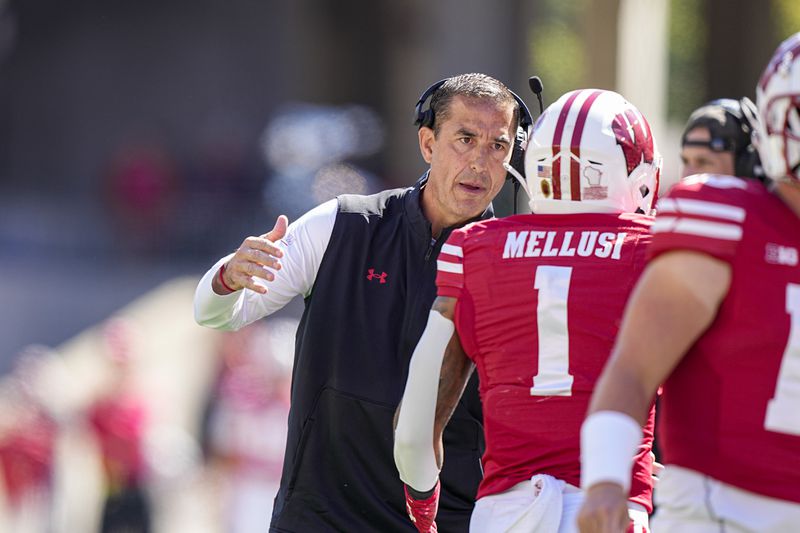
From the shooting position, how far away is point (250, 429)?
12555 mm

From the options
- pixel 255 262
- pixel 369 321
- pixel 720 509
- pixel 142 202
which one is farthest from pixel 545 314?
pixel 142 202

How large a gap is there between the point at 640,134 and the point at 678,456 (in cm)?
122

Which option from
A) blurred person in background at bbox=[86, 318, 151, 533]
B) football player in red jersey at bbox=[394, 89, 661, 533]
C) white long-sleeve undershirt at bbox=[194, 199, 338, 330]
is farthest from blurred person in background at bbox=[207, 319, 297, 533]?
football player in red jersey at bbox=[394, 89, 661, 533]

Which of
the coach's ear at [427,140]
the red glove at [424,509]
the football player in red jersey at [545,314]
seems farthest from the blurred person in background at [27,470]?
the football player in red jersey at [545,314]

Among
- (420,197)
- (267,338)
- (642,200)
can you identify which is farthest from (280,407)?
(642,200)

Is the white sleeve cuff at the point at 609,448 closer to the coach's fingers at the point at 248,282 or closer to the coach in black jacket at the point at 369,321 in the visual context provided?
the coach's fingers at the point at 248,282

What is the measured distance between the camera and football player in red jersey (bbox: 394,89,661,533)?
3771 mm

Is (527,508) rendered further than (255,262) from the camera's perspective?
No

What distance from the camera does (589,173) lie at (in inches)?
156

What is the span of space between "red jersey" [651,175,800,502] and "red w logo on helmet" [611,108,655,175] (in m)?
0.94

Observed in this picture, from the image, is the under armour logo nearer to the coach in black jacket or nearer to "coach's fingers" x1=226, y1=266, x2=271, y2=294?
the coach in black jacket

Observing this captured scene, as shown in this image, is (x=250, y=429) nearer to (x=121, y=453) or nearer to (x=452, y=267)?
(x=121, y=453)

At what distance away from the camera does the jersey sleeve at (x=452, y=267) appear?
3.93 metres

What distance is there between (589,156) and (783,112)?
0.86 meters
